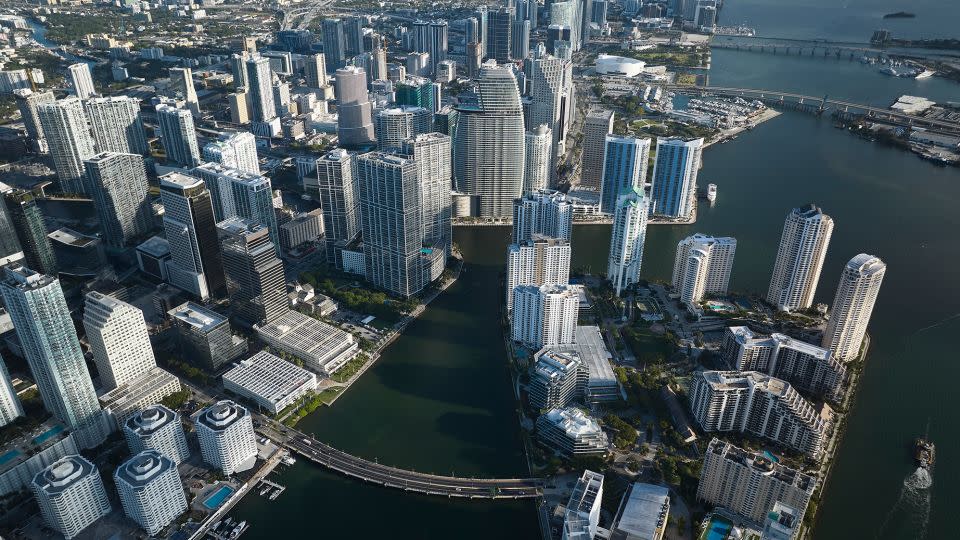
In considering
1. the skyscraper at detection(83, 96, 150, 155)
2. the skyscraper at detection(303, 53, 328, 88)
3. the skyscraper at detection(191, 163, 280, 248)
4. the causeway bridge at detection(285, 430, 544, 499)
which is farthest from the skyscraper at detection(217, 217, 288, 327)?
the skyscraper at detection(303, 53, 328, 88)

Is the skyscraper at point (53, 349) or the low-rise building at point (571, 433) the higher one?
the skyscraper at point (53, 349)

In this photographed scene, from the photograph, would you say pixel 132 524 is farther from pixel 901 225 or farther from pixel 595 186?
pixel 901 225

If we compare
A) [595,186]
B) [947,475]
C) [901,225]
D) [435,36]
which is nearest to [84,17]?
[435,36]

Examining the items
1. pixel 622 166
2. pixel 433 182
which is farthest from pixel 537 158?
pixel 433 182

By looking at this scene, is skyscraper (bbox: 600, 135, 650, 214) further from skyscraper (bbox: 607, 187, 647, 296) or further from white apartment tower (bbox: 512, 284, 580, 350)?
white apartment tower (bbox: 512, 284, 580, 350)

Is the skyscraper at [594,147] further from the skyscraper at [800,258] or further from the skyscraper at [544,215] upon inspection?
the skyscraper at [800,258]

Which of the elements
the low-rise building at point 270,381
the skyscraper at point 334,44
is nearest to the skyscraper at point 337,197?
the low-rise building at point 270,381
